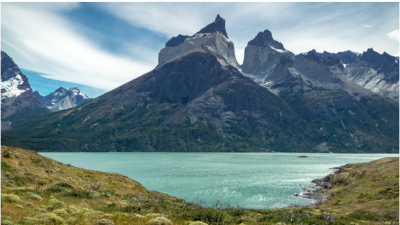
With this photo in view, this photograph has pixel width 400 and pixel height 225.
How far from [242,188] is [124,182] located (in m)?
39.2

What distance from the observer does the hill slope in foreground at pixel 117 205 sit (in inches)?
754

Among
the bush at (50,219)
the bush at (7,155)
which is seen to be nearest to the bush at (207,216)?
the bush at (50,219)

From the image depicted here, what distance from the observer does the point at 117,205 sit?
29906mm

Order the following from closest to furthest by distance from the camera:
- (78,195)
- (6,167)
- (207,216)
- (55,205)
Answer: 1. (55,205)
2. (207,216)
3. (78,195)
4. (6,167)

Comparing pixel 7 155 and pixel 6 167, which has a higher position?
pixel 7 155

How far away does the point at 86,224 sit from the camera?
16594 mm

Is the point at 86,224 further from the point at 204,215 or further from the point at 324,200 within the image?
the point at 324,200

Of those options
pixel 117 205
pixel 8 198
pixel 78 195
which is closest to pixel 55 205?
pixel 8 198

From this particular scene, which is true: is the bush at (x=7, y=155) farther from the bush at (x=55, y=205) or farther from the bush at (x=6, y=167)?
the bush at (x=55, y=205)

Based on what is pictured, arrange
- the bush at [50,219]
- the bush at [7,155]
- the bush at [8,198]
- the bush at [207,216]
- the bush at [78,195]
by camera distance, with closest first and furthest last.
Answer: the bush at [50,219] → the bush at [8,198] → the bush at [207,216] → the bush at [78,195] → the bush at [7,155]

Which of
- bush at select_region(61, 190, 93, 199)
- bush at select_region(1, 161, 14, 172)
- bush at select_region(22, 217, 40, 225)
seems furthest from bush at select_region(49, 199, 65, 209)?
bush at select_region(1, 161, 14, 172)

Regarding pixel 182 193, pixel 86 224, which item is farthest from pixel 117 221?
pixel 182 193

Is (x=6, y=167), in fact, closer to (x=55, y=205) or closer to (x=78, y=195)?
(x=78, y=195)

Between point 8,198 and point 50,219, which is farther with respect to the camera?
point 8,198
